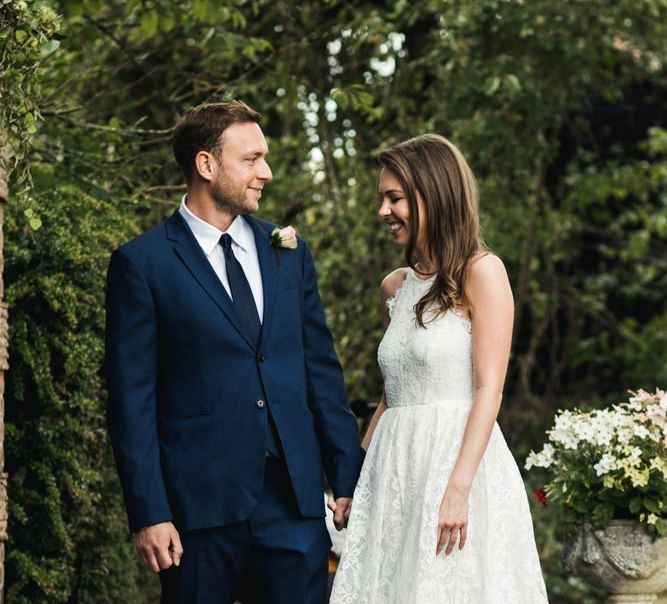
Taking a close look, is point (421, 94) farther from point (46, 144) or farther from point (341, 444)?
point (341, 444)

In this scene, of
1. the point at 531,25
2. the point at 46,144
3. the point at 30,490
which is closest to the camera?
the point at 30,490

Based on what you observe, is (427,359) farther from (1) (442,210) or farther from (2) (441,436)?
(1) (442,210)

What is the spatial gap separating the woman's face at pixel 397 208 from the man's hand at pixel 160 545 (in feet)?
3.63

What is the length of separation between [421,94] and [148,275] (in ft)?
18.0

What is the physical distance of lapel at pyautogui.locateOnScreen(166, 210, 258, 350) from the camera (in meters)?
3.48

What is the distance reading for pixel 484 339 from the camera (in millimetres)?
3451

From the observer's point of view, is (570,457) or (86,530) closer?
(570,457)

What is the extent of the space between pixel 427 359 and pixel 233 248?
0.68 meters

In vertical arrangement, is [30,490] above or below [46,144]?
below

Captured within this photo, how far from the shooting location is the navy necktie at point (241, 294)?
352 cm

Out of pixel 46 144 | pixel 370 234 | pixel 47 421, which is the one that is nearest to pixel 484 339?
pixel 47 421

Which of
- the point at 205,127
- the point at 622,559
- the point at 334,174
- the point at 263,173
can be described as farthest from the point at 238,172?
the point at 334,174

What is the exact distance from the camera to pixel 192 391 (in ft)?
11.3

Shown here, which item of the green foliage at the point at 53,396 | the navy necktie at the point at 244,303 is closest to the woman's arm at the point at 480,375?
the navy necktie at the point at 244,303
